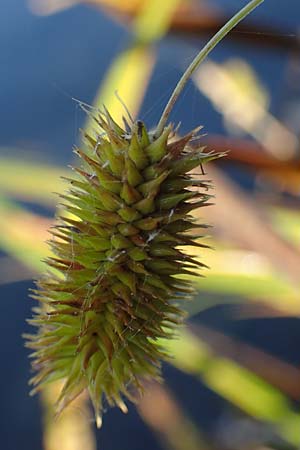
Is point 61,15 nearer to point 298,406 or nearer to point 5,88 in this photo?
point 5,88

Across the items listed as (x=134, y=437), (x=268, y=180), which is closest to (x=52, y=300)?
(x=134, y=437)

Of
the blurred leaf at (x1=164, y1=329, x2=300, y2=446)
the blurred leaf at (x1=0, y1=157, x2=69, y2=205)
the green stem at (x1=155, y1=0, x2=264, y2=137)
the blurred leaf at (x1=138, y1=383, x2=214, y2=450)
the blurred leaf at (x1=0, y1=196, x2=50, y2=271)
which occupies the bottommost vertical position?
the blurred leaf at (x1=138, y1=383, x2=214, y2=450)

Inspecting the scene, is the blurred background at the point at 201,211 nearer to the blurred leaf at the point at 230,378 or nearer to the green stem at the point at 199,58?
the blurred leaf at the point at 230,378

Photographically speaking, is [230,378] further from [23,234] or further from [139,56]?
[139,56]

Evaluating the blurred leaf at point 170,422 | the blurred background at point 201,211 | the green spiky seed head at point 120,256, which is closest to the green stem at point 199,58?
the green spiky seed head at point 120,256

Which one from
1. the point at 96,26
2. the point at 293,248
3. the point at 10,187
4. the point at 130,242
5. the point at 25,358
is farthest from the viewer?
the point at 96,26

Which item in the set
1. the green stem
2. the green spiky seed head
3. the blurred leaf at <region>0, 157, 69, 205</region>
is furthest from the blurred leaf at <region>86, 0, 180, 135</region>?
the green stem

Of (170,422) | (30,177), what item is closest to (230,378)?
(170,422)

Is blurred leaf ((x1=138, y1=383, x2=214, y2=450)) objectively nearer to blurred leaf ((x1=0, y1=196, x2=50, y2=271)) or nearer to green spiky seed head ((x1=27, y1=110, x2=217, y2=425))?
blurred leaf ((x1=0, y1=196, x2=50, y2=271))
